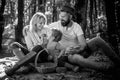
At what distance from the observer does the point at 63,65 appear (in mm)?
4566

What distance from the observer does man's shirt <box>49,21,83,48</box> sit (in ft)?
15.7

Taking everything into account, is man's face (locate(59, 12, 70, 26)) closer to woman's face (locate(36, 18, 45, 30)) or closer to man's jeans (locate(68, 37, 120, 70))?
woman's face (locate(36, 18, 45, 30))

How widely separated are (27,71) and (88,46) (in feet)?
5.23

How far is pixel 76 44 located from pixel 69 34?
0.32 m

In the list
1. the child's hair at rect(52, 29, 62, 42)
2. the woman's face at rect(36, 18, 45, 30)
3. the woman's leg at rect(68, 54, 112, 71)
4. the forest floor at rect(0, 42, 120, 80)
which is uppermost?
the woman's face at rect(36, 18, 45, 30)

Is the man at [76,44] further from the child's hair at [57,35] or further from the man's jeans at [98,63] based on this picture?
the child's hair at [57,35]

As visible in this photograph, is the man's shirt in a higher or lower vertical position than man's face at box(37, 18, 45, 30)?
lower

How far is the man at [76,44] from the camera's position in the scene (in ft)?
13.2

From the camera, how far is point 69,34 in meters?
4.84

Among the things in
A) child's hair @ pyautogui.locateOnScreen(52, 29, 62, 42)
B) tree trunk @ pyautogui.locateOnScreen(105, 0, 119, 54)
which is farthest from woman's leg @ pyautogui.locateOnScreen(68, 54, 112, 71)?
tree trunk @ pyautogui.locateOnScreen(105, 0, 119, 54)

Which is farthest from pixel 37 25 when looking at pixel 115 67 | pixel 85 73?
pixel 115 67

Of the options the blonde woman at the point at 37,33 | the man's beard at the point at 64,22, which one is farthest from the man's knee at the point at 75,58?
the blonde woman at the point at 37,33

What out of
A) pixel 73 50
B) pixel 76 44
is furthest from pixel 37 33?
pixel 73 50

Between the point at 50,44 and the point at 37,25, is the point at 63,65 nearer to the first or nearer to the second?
the point at 50,44
